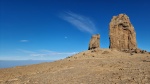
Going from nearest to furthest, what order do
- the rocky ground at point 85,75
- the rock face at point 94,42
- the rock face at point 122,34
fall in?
the rocky ground at point 85,75 < the rock face at point 122,34 < the rock face at point 94,42

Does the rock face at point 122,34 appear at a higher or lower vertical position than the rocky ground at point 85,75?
higher

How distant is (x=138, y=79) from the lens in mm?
16594

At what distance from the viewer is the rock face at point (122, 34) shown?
68938 millimetres

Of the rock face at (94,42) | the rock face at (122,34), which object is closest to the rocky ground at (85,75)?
the rock face at (122,34)

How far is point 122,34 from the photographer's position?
231 feet

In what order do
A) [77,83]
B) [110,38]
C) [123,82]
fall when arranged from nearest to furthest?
[123,82]
[77,83]
[110,38]

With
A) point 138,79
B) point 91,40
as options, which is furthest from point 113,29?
point 138,79

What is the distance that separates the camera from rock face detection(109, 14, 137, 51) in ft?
226

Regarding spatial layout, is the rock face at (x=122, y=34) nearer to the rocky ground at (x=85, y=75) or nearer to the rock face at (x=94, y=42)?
the rock face at (x=94, y=42)

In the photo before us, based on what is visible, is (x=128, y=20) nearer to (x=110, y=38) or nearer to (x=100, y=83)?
(x=110, y=38)

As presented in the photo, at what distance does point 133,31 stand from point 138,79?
57.2 metres

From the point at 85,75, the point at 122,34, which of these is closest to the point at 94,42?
the point at 122,34

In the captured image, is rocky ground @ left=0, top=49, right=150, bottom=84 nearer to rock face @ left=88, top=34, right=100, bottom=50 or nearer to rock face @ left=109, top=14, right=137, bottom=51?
rock face @ left=109, top=14, right=137, bottom=51

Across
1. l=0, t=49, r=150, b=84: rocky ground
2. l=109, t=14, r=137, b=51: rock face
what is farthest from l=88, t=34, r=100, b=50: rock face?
l=0, t=49, r=150, b=84: rocky ground
